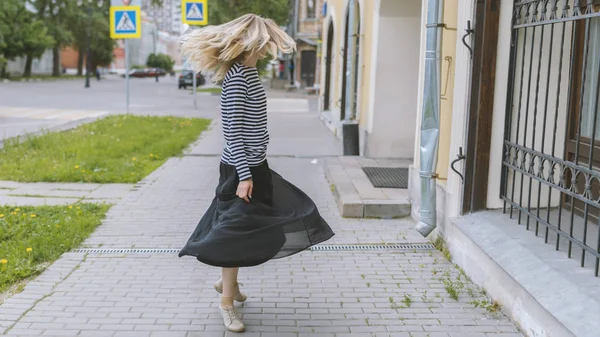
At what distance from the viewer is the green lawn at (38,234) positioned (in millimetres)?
5258

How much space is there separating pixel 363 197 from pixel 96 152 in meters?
5.63

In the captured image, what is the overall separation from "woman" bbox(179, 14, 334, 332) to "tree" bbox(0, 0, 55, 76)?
53128 millimetres

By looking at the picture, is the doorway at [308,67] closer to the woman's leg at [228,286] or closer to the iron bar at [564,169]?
the iron bar at [564,169]

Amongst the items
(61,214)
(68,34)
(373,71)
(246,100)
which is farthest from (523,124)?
(68,34)

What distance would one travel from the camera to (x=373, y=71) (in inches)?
420

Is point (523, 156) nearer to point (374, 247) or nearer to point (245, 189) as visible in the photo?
point (374, 247)

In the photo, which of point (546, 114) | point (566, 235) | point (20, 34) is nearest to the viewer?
point (566, 235)

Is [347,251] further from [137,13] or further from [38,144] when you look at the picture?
[137,13]

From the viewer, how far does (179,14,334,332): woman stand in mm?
3947

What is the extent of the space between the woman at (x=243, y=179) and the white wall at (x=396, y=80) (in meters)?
6.57

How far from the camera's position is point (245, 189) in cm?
397

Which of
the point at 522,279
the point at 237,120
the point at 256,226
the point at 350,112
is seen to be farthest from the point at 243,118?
the point at 350,112

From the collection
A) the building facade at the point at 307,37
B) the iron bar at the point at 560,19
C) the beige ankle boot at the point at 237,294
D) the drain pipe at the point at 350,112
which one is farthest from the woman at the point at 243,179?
the building facade at the point at 307,37

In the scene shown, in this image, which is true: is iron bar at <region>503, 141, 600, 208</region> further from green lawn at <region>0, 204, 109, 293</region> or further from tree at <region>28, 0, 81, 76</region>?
tree at <region>28, 0, 81, 76</region>
